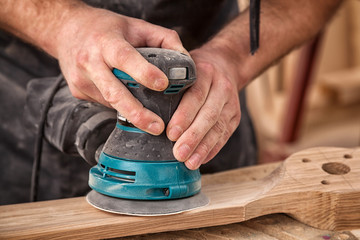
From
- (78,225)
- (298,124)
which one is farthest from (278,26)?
(298,124)

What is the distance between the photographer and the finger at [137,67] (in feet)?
3.44

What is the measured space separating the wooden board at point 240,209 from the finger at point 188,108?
0.18 metres

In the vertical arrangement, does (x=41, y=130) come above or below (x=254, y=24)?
below

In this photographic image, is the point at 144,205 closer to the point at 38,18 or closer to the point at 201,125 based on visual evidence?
the point at 201,125

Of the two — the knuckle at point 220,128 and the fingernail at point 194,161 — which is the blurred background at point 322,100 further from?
the fingernail at point 194,161

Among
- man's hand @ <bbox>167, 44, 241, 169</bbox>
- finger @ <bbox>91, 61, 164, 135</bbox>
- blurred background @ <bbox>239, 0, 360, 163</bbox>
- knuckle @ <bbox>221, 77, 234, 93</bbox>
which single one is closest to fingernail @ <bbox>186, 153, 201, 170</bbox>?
man's hand @ <bbox>167, 44, 241, 169</bbox>

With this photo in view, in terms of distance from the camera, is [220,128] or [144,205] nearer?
[144,205]

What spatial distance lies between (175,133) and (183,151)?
0.14 feet

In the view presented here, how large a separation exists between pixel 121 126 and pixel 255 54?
2.02 feet

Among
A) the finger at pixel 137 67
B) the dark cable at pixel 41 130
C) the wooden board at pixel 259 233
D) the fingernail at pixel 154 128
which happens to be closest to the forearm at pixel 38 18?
the dark cable at pixel 41 130

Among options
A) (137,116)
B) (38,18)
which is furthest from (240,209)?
(38,18)

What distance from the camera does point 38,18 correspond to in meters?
1.38

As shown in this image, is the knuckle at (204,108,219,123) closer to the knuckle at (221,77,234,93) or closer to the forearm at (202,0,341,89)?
the knuckle at (221,77,234,93)

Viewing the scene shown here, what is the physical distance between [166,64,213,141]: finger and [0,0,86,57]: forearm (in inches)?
14.7
